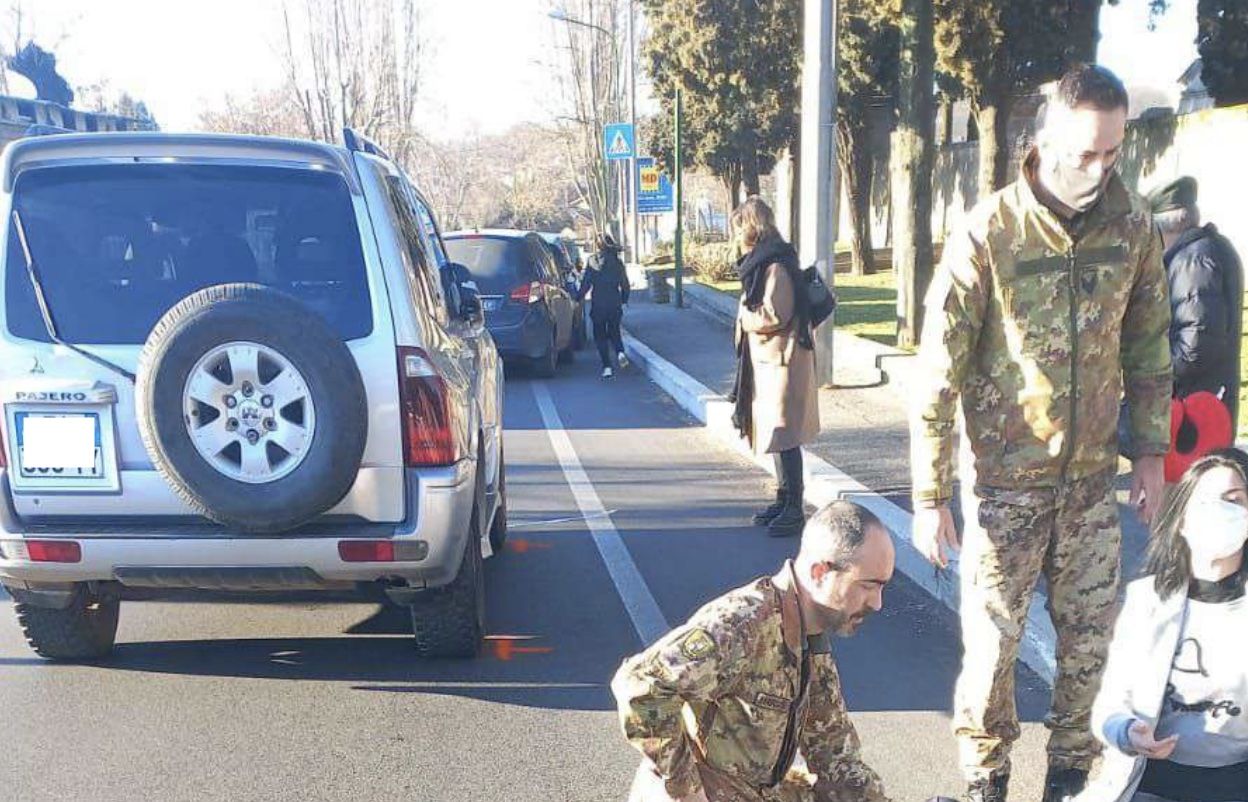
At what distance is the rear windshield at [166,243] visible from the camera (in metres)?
4.09

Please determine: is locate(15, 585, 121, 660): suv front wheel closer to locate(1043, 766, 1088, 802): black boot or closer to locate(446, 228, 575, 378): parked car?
locate(1043, 766, 1088, 802): black boot

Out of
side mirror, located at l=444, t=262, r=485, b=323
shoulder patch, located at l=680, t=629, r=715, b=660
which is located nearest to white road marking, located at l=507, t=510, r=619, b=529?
side mirror, located at l=444, t=262, r=485, b=323

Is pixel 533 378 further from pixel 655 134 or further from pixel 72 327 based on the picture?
pixel 655 134

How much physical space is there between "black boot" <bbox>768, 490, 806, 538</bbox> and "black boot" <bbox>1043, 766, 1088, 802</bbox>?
3116mm

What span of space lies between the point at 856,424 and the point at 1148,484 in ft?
19.3

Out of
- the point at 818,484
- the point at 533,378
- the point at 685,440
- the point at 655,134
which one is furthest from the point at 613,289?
the point at 655,134

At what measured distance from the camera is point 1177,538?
2986 millimetres

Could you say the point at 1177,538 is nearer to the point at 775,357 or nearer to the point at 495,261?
the point at 775,357

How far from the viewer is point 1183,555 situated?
297 centimetres

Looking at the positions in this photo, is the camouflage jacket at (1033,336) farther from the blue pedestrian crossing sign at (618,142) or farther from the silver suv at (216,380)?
the blue pedestrian crossing sign at (618,142)

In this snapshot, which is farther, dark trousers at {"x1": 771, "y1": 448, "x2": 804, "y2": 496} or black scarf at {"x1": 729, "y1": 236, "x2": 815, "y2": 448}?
dark trousers at {"x1": 771, "y1": 448, "x2": 804, "y2": 496}

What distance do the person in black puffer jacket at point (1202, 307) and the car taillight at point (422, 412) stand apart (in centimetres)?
285

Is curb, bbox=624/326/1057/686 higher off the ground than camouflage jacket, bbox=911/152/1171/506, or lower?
lower

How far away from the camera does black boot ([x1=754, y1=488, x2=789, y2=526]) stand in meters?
6.56
